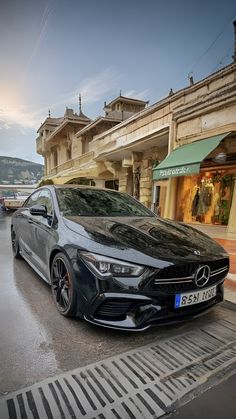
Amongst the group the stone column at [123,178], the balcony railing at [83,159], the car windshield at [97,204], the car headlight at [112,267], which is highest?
the balcony railing at [83,159]

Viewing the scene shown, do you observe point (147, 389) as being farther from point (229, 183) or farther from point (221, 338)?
point (229, 183)

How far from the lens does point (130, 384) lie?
181 centimetres

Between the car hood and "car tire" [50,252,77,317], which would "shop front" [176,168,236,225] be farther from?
"car tire" [50,252,77,317]

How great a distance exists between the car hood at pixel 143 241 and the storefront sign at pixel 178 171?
4233 millimetres

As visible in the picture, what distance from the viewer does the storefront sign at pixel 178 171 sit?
7054 millimetres

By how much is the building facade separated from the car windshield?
368 cm

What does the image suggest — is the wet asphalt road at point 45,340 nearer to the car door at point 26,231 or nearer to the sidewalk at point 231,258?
the sidewalk at point 231,258

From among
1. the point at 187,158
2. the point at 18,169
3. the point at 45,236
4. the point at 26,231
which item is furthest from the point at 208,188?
the point at 18,169

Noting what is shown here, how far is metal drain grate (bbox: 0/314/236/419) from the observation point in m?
1.58

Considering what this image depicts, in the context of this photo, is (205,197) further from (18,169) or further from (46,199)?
(18,169)

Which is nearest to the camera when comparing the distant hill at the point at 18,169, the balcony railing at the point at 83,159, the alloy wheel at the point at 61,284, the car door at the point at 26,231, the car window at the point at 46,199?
the alloy wheel at the point at 61,284

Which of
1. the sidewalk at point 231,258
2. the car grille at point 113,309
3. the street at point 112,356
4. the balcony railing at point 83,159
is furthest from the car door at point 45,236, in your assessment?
the balcony railing at point 83,159

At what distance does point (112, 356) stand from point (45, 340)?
645 millimetres

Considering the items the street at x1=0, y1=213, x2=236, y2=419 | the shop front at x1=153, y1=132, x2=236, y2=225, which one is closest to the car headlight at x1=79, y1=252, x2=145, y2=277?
the street at x1=0, y1=213, x2=236, y2=419
